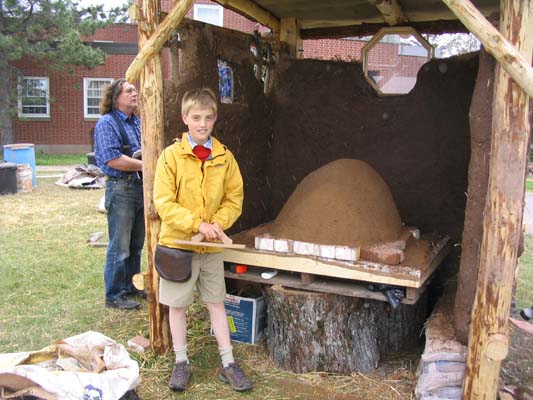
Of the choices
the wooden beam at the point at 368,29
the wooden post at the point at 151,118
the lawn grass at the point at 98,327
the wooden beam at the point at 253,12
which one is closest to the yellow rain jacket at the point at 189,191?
the wooden post at the point at 151,118

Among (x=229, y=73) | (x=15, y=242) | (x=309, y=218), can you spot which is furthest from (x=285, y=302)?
(x=15, y=242)

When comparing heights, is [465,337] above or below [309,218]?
below

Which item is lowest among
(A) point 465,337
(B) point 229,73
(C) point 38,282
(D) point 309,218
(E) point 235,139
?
(C) point 38,282

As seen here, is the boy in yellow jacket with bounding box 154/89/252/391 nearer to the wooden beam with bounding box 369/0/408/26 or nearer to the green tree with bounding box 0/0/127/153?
the wooden beam with bounding box 369/0/408/26

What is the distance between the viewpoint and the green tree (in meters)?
15.1

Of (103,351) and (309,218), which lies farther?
(309,218)

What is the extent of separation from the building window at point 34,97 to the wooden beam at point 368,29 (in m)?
14.3

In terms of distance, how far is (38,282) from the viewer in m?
5.27

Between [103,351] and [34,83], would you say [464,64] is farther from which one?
[34,83]

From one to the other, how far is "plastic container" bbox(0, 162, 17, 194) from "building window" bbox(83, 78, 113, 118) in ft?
29.2

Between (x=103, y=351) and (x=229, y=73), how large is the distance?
270cm

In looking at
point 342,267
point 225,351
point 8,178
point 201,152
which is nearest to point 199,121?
point 201,152

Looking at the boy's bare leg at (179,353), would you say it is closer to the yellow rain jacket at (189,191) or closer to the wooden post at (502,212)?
the yellow rain jacket at (189,191)

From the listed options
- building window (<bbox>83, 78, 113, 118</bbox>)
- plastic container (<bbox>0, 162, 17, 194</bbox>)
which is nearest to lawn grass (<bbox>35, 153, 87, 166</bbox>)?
building window (<bbox>83, 78, 113, 118</bbox>)
